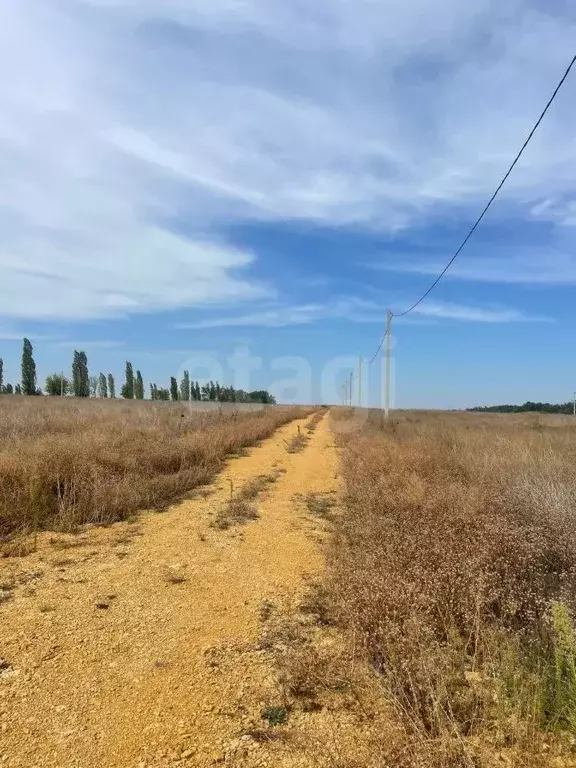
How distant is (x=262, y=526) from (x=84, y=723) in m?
4.69

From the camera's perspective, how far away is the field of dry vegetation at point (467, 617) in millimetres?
2625

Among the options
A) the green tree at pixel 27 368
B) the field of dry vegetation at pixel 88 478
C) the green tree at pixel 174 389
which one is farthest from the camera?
the green tree at pixel 174 389

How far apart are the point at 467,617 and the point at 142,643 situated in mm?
→ 2341

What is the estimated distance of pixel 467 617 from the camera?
361cm

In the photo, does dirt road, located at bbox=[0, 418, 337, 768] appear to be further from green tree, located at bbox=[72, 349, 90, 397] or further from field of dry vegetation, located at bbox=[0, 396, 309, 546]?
green tree, located at bbox=[72, 349, 90, 397]

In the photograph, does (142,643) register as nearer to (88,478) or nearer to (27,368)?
(88,478)

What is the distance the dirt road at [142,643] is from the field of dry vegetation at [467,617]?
2.46 ft

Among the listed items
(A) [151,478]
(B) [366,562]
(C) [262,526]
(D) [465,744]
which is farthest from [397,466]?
(D) [465,744]

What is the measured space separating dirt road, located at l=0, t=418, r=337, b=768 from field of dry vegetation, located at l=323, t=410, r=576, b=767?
75 centimetres

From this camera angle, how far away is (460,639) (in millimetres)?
3486

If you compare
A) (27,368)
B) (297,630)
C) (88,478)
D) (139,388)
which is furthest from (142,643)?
(139,388)

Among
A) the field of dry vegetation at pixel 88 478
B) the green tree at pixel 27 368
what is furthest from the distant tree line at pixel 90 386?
the field of dry vegetation at pixel 88 478

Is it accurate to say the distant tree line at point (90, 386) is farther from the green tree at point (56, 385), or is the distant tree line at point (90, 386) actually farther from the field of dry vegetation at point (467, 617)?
the field of dry vegetation at point (467, 617)

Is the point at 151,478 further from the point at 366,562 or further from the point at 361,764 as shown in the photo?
the point at 361,764
